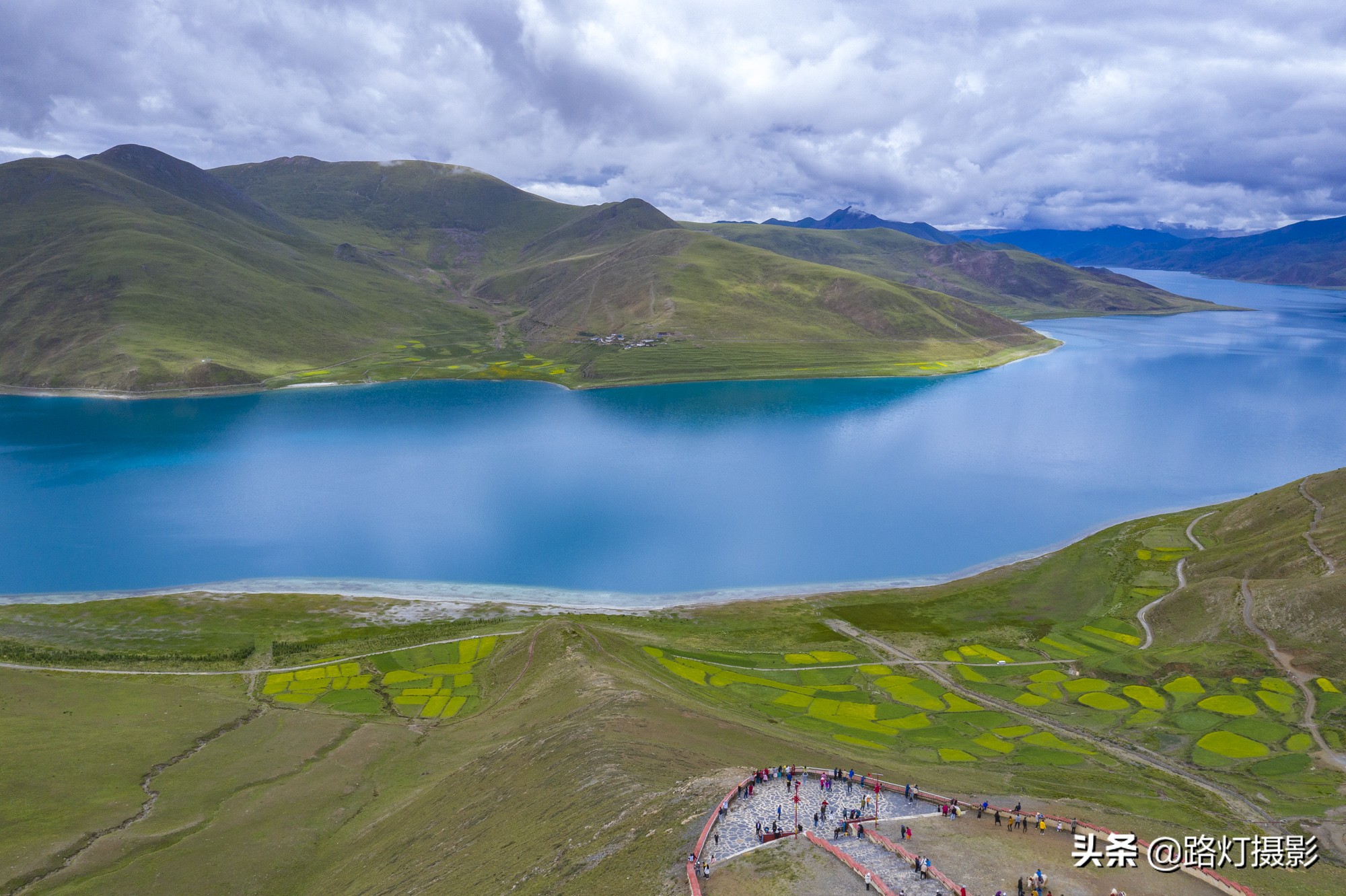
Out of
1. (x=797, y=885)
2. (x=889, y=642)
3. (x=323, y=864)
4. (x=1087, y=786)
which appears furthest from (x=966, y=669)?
(x=323, y=864)

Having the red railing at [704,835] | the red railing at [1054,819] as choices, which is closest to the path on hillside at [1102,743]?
the red railing at [1054,819]

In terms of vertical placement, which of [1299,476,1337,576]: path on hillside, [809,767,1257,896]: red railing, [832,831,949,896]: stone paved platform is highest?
[1299,476,1337,576]: path on hillside

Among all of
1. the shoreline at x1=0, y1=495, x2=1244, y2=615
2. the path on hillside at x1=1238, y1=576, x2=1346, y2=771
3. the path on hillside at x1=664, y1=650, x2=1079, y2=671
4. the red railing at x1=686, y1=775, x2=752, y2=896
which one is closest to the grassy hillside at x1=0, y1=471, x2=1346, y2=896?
the path on hillside at x1=664, y1=650, x2=1079, y2=671

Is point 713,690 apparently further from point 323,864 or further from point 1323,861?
point 1323,861

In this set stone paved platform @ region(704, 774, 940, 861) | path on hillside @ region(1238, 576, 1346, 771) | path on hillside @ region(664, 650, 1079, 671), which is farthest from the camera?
path on hillside @ region(664, 650, 1079, 671)

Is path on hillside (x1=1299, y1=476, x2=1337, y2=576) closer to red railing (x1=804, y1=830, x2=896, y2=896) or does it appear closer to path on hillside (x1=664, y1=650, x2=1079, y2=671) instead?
path on hillside (x1=664, y1=650, x2=1079, y2=671)

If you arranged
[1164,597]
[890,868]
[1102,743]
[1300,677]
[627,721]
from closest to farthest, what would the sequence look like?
[890,868], [627,721], [1102,743], [1300,677], [1164,597]

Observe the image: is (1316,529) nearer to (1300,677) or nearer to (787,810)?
(1300,677)

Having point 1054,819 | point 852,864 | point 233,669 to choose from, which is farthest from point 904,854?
point 233,669
